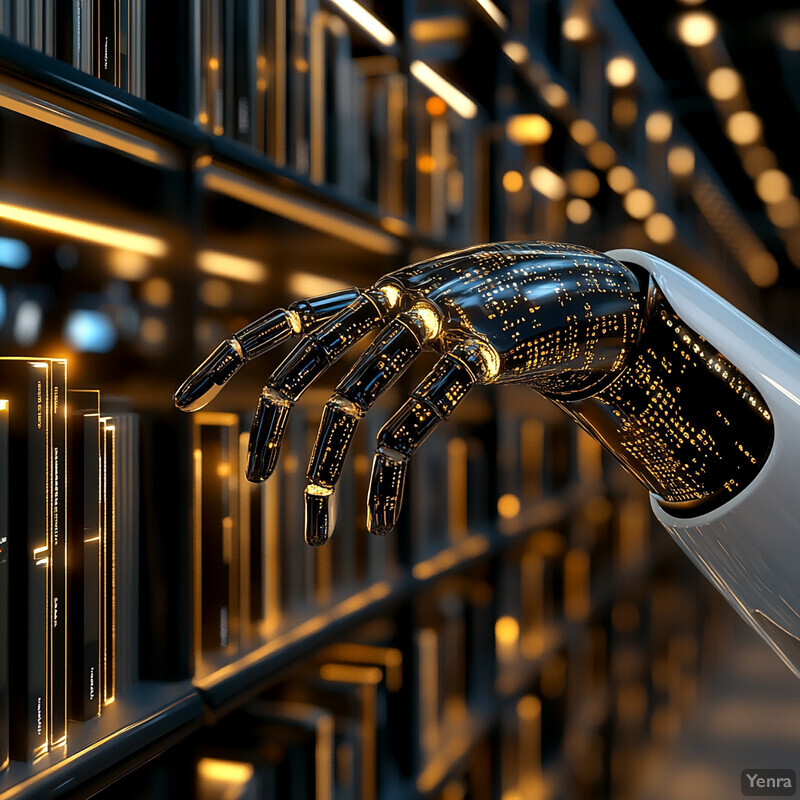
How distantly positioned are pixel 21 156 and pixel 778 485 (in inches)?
29.8

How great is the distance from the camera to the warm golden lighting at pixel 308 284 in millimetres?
1259

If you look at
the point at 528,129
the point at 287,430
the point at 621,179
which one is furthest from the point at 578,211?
the point at 287,430

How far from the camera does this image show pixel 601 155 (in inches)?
95.6

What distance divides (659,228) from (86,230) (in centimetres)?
267

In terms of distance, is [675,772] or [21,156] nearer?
[21,156]

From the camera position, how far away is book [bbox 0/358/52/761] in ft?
2.11

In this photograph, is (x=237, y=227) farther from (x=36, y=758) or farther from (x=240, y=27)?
(x=36, y=758)

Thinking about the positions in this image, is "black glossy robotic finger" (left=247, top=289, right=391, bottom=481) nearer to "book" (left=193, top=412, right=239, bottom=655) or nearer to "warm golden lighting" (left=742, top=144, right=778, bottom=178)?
"book" (left=193, top=412, right=239, bottom=655)

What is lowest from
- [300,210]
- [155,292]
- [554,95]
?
[155,292]

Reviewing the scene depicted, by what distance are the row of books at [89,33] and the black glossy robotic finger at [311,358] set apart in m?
0.49

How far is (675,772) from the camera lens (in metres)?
3.08

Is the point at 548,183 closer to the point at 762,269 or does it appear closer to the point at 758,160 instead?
the point at 758,160

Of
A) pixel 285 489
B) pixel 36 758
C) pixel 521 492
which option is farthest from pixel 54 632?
pixel 521 492

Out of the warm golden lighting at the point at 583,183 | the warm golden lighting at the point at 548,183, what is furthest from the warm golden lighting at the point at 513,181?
the warm golden lighting at the point at 583,183
